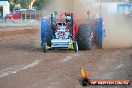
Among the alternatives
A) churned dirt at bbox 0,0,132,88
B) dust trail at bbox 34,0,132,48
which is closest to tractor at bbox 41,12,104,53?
churned dirt at bbox 0,0,132,88

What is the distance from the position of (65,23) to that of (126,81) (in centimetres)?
1020

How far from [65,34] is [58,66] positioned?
19.2ft

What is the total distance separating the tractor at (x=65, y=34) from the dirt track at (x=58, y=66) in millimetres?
431

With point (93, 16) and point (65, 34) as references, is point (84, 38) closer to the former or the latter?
point (65, 34)

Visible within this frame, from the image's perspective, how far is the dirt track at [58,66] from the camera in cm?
1330

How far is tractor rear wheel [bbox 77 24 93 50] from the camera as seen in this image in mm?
22422

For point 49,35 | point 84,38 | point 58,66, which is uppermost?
point 49,35

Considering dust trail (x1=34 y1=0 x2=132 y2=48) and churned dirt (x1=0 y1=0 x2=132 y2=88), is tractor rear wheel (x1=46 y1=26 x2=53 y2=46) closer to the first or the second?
churned dirt (x1=0 y1=0 x2=132 y2=88)

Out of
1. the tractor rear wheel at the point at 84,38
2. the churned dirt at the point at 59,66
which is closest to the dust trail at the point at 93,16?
the churned dirt at the point at 59,66

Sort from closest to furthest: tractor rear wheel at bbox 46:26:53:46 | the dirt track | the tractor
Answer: the dirt track
the tractor
tractor rear wheel at bbox 46:26:53:46

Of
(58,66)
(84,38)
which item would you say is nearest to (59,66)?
(58,66)

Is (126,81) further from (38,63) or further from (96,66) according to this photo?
(38,63)

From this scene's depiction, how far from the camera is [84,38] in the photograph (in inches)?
883

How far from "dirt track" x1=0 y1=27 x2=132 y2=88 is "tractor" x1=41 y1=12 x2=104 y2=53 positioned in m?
0.43
